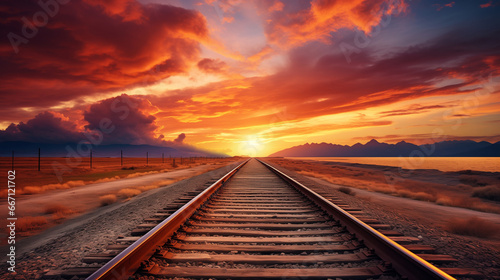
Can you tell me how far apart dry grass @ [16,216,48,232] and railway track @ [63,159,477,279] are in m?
4.46

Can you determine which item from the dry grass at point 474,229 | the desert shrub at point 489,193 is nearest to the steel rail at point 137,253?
the dry grass at point 474,229

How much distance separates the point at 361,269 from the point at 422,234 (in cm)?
245

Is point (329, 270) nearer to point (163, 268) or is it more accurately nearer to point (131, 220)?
point (163, 268)

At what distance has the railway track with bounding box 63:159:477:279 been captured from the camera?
2.57m

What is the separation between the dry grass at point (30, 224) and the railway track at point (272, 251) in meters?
4.46

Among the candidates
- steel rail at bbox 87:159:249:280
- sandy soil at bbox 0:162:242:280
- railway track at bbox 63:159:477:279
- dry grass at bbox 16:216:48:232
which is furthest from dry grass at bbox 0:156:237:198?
railway track at bbox 63:159:477:279

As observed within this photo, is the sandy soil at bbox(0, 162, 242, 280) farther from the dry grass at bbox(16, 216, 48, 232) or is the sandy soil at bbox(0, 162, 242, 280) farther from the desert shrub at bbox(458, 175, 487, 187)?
the desert shrub at bbox(458, 175, 487, 187)

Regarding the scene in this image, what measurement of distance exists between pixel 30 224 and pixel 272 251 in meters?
6.63

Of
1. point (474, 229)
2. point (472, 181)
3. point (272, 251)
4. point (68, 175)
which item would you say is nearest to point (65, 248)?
point (272, 251)

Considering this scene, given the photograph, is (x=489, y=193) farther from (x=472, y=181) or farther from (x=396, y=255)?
(x=396, y=255)

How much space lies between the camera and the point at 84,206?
9055 millimetres

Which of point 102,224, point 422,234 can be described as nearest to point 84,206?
point 102,224

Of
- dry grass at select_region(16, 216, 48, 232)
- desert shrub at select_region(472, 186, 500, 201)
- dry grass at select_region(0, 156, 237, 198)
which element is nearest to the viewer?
dry grass at select_region(16, 216, 48, 232)

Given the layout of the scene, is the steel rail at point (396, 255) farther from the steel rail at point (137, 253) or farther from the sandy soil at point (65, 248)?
the sandy soil at point (65, 248)
